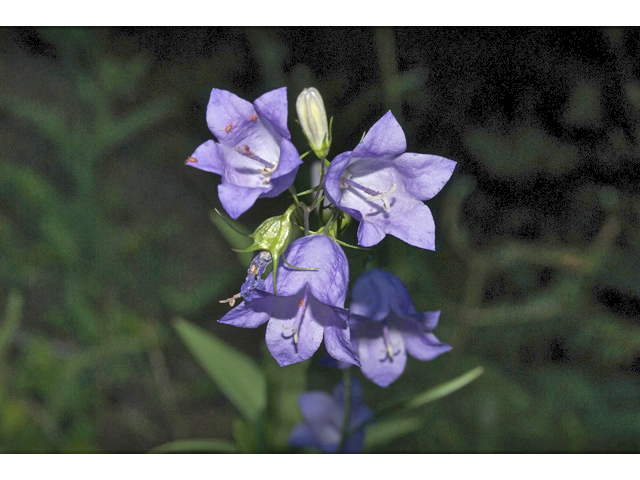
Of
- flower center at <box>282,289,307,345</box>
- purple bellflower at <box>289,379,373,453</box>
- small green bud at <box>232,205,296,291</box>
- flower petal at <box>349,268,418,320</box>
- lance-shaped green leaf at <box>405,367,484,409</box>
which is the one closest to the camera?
small green bud at <box>232,205,296,291</box>

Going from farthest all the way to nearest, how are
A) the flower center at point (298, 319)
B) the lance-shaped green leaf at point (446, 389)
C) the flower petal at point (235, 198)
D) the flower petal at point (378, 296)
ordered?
1. the lance-shaped green leaf at point (446, 389)
2. the flower petal at point (378, 296)
3. the flower center at point (298, 319)
4. the flower petal at point (235, 198)

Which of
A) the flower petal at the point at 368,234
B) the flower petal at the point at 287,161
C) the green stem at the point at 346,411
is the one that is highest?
the flower petal at the point at 287,161

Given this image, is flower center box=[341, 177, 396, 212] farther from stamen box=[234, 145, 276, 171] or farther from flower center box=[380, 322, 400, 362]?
flower center box=[380, 322, 400, 362]

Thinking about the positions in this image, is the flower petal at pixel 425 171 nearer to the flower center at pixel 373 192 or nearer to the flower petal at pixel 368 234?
the flower center at pixel 373 192

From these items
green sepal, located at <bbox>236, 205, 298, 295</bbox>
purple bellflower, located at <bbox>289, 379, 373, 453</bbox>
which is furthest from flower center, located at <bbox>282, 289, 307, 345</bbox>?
purple bellflower, located at <bbox>289, 379, 373, 453</bbox>

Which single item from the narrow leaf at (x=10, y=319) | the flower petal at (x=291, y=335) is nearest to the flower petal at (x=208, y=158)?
the flower petal at (x=291, y=335)

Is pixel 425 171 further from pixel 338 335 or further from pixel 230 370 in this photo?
pixel 230 370

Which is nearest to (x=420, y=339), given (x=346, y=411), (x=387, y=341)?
(x=387, y=341)
